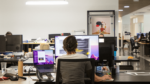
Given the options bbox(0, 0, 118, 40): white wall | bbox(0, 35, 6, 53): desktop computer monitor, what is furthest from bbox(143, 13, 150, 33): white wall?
bbox(0, 35, 6, 53): desktop computer monitor

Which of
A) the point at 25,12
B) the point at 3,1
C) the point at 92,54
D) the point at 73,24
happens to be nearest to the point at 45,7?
the point at 25,12

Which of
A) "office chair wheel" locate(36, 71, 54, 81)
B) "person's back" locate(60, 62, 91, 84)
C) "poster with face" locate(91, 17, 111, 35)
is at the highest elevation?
"poster with face" locate(91, 17, 111, 35)

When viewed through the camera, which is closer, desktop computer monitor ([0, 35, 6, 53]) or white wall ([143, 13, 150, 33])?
desktop computer monitor ([0, 35, 6, 53])

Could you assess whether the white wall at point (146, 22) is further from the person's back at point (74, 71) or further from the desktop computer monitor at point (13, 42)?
the person's back at point (74, 71)

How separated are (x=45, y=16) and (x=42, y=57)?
4.51m

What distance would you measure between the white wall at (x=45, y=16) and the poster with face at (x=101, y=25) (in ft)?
1.16

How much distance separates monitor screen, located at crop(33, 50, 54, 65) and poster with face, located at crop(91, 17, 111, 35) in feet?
14.5

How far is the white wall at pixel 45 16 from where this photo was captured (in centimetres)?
659

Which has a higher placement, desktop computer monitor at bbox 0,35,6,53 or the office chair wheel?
desktop computer monitor at bbox 0,35,6,53

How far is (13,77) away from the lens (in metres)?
2.27

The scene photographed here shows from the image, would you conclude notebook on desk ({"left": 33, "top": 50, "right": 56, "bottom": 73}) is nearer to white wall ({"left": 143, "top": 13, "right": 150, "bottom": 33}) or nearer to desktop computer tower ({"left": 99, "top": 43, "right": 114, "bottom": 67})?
desktop computer tower ({"left": 99, "top": 43, "right": 114, "bottom": 67})

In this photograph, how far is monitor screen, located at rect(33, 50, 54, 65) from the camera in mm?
2369

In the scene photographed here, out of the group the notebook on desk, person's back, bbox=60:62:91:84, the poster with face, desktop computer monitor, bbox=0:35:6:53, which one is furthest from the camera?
the poster with face

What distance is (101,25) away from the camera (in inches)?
260
